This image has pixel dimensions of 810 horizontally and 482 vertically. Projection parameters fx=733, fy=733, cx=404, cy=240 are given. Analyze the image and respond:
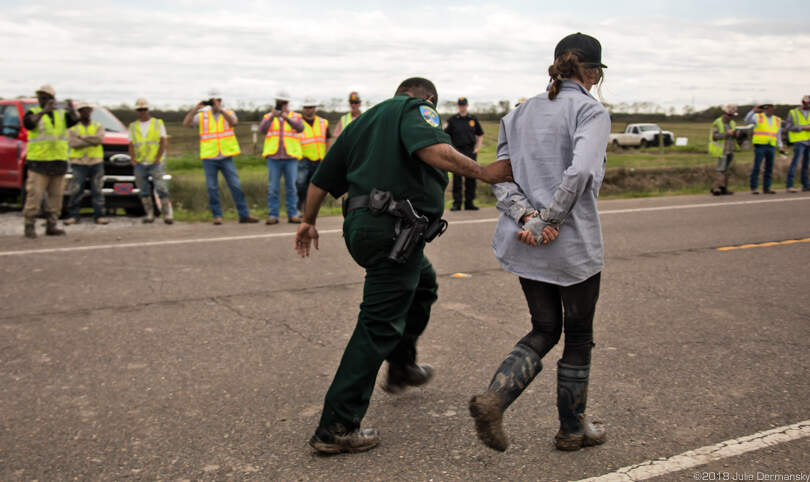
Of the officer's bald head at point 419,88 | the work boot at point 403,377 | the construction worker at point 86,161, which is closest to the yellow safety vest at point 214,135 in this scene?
the construction worker at point 86,161

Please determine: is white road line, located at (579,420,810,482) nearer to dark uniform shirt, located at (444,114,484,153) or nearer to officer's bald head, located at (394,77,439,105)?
officer's bald head, located at (394,77,439,105)

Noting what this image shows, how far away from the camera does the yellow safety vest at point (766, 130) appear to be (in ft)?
51.5

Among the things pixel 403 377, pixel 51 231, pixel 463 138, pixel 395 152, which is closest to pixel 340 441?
pixel 403 377

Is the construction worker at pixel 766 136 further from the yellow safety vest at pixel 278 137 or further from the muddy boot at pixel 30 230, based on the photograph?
the muddy boot at pixel 30 230

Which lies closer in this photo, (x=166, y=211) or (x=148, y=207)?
(x=166, y=211)

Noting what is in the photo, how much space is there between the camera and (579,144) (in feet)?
9.77

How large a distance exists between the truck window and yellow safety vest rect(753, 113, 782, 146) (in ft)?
47.6

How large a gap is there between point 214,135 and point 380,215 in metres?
8.62

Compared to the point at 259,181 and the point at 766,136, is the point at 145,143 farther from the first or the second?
the point at 766,136

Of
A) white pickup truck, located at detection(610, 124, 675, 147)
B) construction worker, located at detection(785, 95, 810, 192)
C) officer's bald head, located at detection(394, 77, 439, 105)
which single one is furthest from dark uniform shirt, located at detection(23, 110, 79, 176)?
white pickup truck, located at detection(610, 124, 675, 147)

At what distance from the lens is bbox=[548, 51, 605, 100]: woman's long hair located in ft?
10.2

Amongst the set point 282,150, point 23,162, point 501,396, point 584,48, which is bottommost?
point 501,396

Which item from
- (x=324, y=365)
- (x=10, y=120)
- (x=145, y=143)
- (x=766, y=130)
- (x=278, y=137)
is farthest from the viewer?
(x=766, y=130)

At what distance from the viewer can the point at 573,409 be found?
328cm
